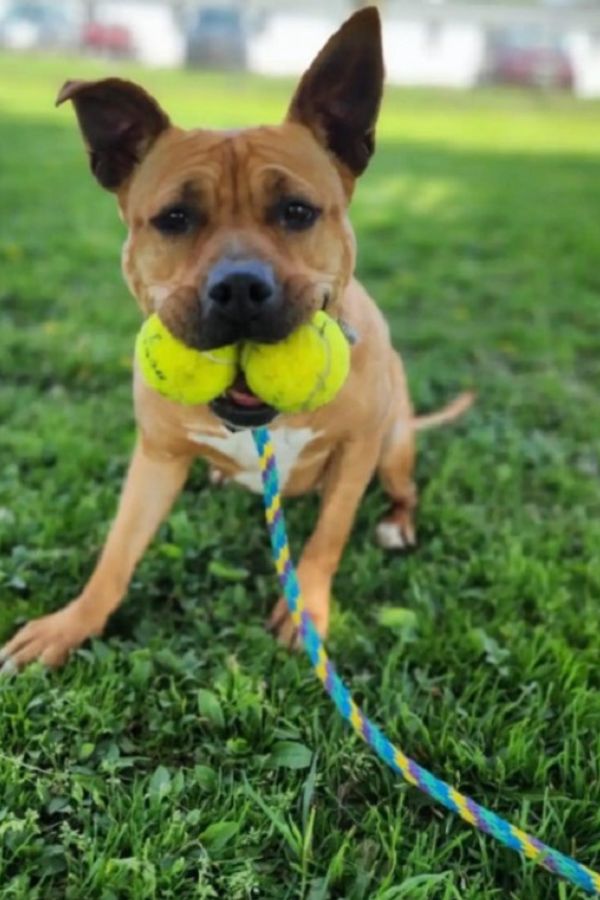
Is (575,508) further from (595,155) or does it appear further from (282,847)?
(595,155)

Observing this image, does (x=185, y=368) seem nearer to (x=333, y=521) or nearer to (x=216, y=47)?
(x=333, y=521)

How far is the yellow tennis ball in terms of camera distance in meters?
2.30

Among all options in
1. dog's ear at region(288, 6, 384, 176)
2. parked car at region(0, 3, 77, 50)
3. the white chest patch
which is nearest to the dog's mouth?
the white chest patch

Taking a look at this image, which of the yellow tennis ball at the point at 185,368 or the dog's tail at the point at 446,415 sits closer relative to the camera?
the yellow tennis ball at the point at 185,368

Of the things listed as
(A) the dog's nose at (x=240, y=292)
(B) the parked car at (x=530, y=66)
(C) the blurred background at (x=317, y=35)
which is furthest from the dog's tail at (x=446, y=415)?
(B) the parked car at (x=530, y=66)

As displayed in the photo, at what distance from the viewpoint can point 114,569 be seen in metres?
2.79

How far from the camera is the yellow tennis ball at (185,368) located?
230cm

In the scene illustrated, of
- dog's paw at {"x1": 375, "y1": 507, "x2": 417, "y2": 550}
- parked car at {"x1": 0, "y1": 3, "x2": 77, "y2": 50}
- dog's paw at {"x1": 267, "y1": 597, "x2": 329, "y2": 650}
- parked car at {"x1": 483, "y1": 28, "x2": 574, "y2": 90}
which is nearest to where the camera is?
dog's paw at {"x1": 267, "y1": 597, "x2": 329, "y2": 650}

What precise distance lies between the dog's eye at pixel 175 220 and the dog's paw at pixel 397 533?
4.34 feet

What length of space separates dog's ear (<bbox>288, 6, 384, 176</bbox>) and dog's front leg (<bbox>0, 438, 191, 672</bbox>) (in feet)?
3.26

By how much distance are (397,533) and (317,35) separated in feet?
118

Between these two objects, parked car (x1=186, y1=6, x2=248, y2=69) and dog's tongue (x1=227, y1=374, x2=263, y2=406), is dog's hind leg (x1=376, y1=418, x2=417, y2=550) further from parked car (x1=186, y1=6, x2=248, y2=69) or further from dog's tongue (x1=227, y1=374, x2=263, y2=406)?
parked car (x1=186, y1=6, x2=248, y2=69)

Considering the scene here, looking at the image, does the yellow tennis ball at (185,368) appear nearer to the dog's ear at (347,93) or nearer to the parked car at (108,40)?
the dog's ear at (347,93)

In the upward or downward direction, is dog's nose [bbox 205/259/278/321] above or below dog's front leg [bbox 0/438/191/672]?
above
